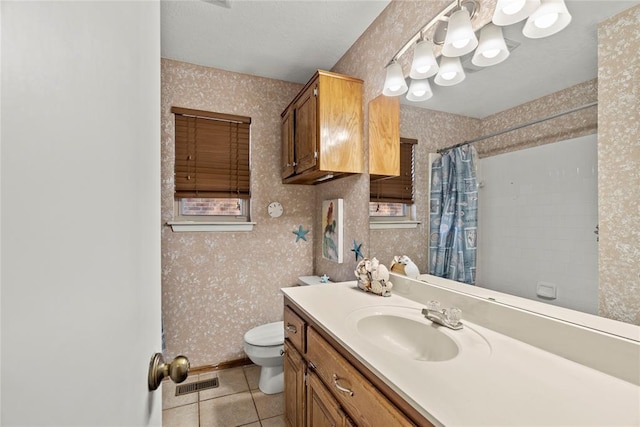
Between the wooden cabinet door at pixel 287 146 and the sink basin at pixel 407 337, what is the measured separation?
1356 mm

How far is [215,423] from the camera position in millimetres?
1753

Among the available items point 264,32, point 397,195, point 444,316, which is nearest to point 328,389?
point 444,316

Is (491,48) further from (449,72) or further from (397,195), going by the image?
(397,195)

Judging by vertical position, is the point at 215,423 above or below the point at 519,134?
below

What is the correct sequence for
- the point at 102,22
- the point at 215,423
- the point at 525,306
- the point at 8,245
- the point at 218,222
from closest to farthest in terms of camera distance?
the point at 8,245 < the point at 102,22 < the point at 525,306 < the point at 215,423 < the point at 218,222

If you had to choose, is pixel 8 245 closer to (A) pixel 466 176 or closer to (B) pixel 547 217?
(B) pixel 547 217

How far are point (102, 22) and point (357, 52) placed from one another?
6.76 feet

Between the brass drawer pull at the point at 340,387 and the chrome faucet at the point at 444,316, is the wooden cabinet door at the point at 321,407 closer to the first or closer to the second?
the brass drawer pull at the point at 340,387

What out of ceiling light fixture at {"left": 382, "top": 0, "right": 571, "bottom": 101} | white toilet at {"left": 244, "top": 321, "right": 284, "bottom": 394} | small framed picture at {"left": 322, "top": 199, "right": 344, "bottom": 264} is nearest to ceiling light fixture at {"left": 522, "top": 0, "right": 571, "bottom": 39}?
ceiling light fixture at {"left": 382, "top": 0, "right": 571, "bottom": 101}

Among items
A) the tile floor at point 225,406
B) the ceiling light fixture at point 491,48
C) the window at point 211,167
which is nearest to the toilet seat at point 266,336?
the tile floor at point 225,406

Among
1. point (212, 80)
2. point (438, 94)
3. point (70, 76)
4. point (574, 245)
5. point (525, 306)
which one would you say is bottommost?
point (525, 306)

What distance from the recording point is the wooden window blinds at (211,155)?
7.44 ft

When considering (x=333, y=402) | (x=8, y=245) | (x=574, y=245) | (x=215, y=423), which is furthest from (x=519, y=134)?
(x=215, y=423)

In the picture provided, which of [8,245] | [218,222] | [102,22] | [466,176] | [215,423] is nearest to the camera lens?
[8,245]
